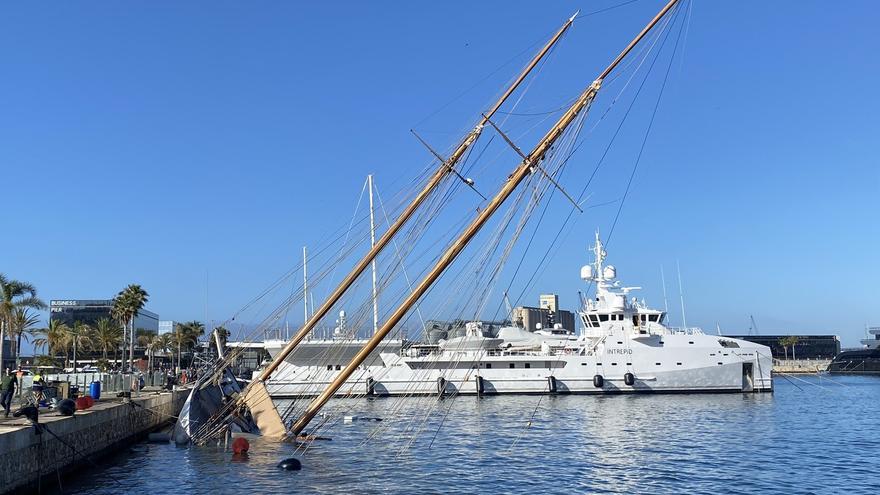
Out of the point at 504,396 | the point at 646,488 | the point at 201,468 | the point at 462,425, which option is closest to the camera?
the point at 646,488

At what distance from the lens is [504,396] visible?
76.8 meters

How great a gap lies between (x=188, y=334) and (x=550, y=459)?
329 ft

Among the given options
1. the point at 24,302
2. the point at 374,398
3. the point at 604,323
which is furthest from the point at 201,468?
the point at 604,323

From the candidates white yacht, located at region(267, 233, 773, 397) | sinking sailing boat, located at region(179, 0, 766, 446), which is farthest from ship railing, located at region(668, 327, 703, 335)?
sinking sailing boat, located at region(179, 0, 766, 446)

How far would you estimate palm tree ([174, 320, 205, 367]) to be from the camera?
117838 mm

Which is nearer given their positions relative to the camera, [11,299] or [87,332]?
[11,299]

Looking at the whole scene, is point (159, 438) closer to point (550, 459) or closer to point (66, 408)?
point (66, 408)

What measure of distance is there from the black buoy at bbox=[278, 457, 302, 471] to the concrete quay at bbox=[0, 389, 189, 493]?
830 cm

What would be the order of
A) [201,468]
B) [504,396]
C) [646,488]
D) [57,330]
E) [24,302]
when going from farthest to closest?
[57,330], [504,396], [24,302], [201,468], [646,488]

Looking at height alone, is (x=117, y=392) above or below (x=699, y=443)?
above

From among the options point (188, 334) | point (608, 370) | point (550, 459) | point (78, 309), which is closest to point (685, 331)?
point (608, 370)

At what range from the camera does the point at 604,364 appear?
77.6 metres

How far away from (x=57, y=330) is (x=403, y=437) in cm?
6546

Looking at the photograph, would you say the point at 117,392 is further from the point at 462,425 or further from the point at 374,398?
the point at 374,398
